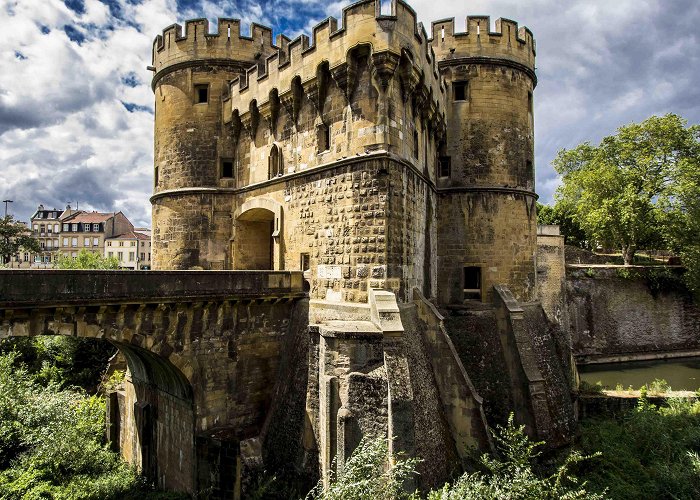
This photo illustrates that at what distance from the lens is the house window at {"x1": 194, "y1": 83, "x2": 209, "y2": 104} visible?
15.2m

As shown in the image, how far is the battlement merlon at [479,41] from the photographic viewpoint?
14562 mm

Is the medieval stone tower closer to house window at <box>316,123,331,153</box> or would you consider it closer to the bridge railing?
house window at <box>316,123,331,153</box>

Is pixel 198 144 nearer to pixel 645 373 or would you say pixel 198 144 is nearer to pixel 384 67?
pixel 384 67

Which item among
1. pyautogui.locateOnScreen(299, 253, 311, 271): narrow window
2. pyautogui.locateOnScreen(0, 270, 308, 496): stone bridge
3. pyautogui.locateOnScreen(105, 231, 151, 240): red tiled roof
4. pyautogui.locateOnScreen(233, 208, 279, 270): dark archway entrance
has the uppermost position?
pyautogui.locateOnScreen(105, 231, 151, 240): red tiled roof

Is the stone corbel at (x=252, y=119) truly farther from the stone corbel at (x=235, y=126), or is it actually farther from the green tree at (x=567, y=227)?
the green tree at (x=567, y=227)

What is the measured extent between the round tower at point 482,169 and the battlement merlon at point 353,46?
1.93m

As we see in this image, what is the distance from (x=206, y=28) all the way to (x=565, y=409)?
18118 mm

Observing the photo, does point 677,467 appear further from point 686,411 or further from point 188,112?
point 188,112

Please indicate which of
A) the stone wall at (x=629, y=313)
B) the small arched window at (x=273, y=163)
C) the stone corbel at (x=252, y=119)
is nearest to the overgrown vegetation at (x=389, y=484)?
the small arched window at (x=273, y=163)

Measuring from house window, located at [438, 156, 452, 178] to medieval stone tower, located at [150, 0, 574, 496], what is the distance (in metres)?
0.07

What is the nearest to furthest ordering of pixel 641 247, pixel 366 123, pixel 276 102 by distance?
pixel 366 123, pixel 276 102, pixel 641 247

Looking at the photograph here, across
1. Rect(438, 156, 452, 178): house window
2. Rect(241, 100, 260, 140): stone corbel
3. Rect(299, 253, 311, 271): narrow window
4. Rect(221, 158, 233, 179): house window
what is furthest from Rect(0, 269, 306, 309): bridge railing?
Rect(438, 156, 452, 178): house window

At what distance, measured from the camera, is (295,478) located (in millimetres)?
9531

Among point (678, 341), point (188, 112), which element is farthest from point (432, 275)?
point (678, 341)
